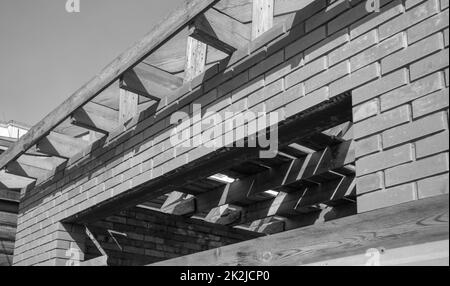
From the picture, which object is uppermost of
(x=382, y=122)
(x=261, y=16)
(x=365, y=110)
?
(x=261, y=16)

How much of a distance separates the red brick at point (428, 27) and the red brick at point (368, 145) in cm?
55

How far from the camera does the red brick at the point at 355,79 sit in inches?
126

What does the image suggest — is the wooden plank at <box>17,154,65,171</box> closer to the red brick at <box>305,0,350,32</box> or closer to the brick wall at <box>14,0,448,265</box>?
the brick wall at <box>14,0,448,265</box>

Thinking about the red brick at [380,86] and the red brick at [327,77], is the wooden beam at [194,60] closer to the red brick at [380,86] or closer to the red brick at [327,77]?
the red brick at [327,77]

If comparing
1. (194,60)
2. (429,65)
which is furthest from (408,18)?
(194,60)

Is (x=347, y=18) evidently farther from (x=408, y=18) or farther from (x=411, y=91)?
(x=411, y=91)

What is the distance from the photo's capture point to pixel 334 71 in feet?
11.4

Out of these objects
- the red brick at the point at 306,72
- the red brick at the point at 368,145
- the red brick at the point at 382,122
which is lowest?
the red brick at the point at 368,145

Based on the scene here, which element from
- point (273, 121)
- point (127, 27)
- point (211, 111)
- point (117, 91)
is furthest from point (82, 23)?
point (273, 121)

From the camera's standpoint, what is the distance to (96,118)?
567cm

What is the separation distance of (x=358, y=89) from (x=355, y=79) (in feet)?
0.24

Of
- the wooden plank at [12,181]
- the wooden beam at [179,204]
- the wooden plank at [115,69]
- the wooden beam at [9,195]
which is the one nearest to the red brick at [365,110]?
the wooden plank at [115,69]
